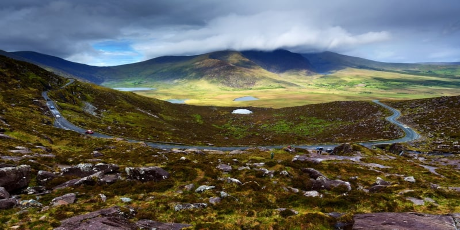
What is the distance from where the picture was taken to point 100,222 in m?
14.8

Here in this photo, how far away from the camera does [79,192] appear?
914 inches

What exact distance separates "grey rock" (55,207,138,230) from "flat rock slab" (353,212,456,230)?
50.0 feet

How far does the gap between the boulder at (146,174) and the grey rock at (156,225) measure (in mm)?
11506

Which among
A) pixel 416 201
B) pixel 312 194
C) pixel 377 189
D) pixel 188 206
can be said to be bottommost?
pixel 377 189

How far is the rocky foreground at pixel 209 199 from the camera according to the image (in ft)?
51.4

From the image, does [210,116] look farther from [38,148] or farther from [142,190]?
[142,190]

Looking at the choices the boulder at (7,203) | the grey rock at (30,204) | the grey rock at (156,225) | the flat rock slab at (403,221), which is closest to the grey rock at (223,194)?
the grey rock at (156,225)

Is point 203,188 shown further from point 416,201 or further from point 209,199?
point 416,201

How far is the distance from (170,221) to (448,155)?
250 feet

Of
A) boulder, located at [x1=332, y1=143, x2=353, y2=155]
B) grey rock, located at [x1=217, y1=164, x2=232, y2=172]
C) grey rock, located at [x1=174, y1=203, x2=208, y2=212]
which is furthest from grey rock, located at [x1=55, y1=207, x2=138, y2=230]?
boulder, located at [x1=332, y1=143, x2=353, y2=155]

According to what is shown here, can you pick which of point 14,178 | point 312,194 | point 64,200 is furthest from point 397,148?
point 14,178

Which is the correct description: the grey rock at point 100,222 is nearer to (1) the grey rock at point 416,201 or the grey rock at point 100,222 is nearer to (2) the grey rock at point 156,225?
(2) the grey rock at point 156,225

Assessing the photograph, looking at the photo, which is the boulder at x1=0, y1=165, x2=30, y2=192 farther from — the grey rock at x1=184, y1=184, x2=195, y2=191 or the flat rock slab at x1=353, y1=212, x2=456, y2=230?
the flat rock slab at x1=353, y1=212, x2=456, y2=230

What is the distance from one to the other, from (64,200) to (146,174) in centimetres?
883
